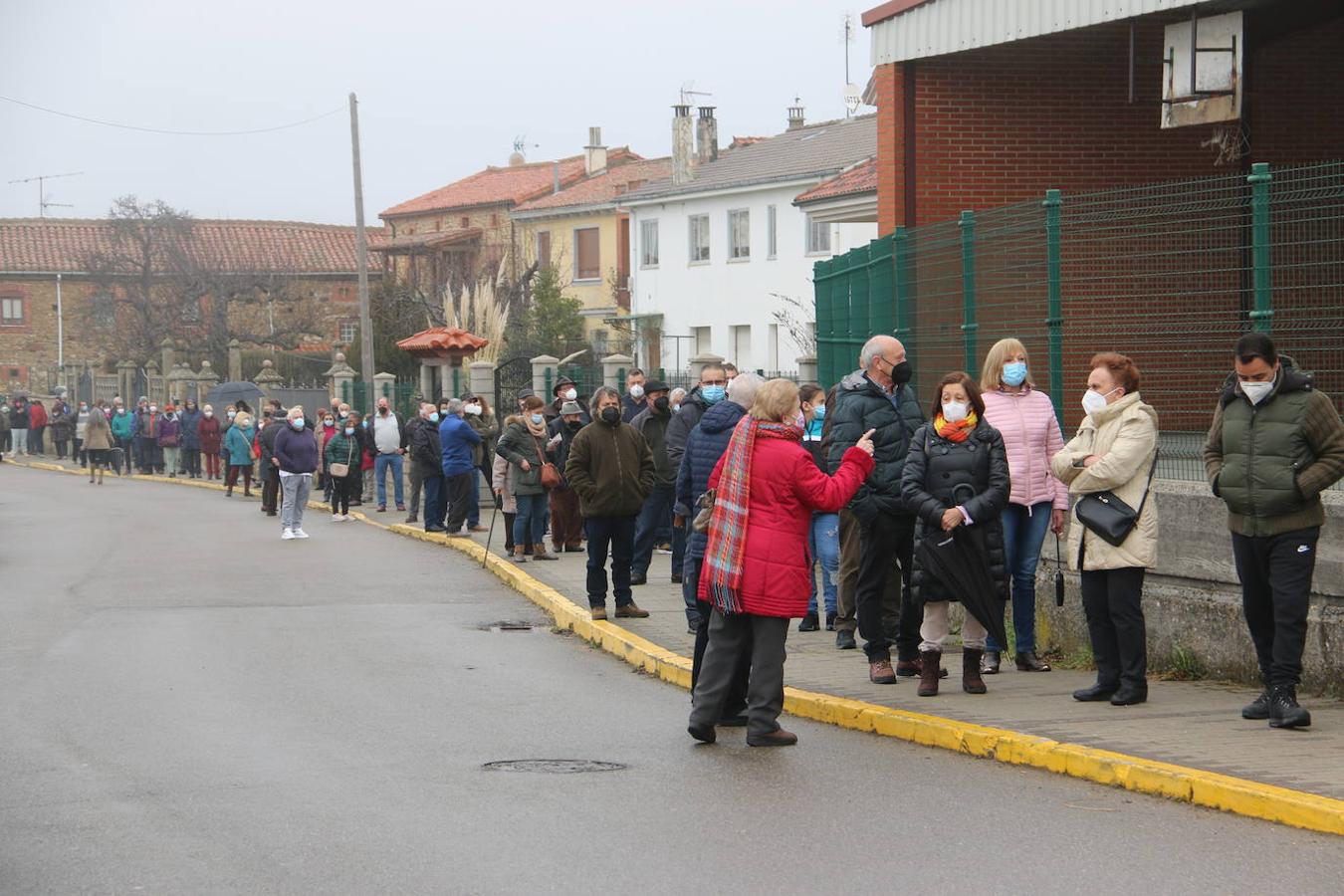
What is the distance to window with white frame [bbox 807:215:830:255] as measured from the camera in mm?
46781

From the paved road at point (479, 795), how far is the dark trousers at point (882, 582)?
1.20m

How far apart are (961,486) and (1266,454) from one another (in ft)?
5.39

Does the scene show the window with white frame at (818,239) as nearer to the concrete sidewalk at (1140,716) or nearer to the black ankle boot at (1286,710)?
the concrete sidewalk at (1140,716)

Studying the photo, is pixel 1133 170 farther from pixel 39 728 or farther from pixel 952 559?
pixel 39 728

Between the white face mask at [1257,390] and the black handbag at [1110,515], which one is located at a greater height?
the white face mask at [1257,390]

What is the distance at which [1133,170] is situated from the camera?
59.0 ft

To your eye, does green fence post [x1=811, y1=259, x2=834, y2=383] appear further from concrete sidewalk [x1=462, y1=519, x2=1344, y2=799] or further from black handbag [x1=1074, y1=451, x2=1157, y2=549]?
black handbag [x1=1074, y1=451, x2=1157, y2=549]

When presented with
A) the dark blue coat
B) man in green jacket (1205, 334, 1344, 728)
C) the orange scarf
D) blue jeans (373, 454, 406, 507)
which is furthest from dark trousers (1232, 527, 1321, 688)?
blue jeans (373, 454, 406, 507)

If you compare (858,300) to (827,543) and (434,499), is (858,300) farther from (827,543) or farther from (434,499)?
(434,499)

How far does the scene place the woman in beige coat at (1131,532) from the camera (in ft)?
30.0

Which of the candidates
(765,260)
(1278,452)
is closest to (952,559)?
(1278,452)

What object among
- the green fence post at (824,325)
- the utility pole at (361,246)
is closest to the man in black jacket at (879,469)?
the green fence post at (824,325)

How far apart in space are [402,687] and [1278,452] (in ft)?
17.8

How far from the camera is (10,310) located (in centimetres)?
7788
